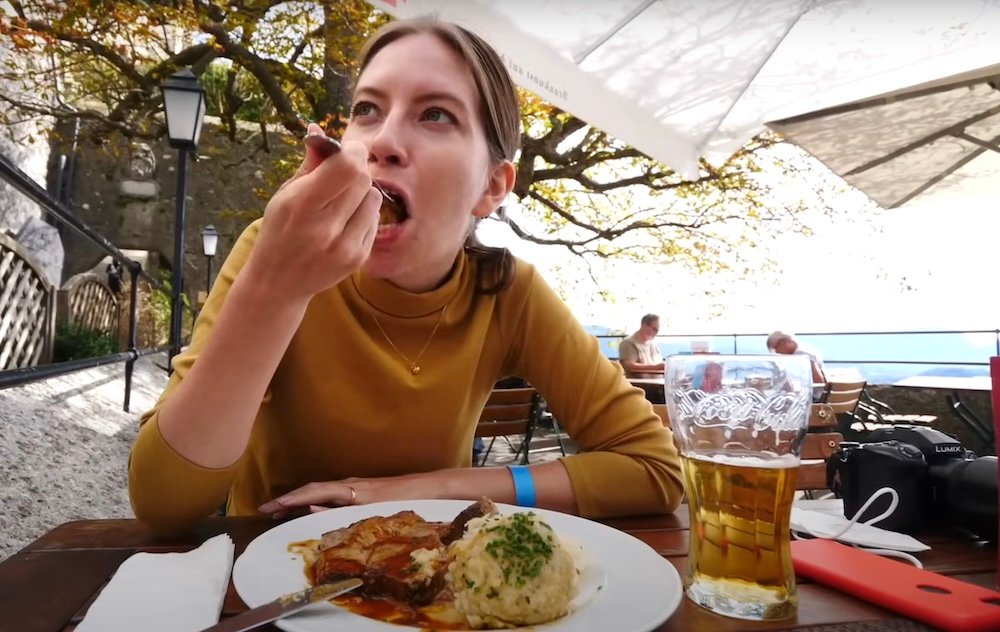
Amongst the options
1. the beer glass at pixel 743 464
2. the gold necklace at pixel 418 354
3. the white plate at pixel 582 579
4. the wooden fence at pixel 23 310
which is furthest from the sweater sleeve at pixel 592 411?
the wooden fence at pixel 23 310

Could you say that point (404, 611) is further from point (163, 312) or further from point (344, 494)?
point (163, 312)

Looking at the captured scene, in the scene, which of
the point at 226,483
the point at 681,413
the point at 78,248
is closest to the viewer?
the point at 681,413

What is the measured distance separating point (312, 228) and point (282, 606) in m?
0.50

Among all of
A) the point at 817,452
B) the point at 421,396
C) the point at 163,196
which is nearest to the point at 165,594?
the point at 421,396

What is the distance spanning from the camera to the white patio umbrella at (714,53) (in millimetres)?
2637

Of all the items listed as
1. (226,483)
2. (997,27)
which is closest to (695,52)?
(997,27)

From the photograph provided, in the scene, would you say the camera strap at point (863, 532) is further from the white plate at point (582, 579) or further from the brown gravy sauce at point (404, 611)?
the brown gravy sauce at point (404, 611)

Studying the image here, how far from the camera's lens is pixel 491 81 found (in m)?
1.62

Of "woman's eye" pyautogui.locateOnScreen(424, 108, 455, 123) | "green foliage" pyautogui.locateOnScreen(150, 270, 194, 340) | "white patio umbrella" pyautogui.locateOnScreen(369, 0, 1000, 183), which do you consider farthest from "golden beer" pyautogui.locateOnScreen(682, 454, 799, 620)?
"green foliage" pyautogui.locateOnScreen(150, 270, 194, 340)

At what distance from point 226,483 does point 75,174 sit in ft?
54.8

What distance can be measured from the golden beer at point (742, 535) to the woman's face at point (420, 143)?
2.64 ft

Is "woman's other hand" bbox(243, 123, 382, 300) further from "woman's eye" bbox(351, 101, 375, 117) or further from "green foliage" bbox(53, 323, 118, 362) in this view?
"green foliage" bbox(53, 323, 118, 362)

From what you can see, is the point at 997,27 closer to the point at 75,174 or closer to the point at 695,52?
the point at 695,52

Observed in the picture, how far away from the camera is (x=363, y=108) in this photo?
1.48 meters
